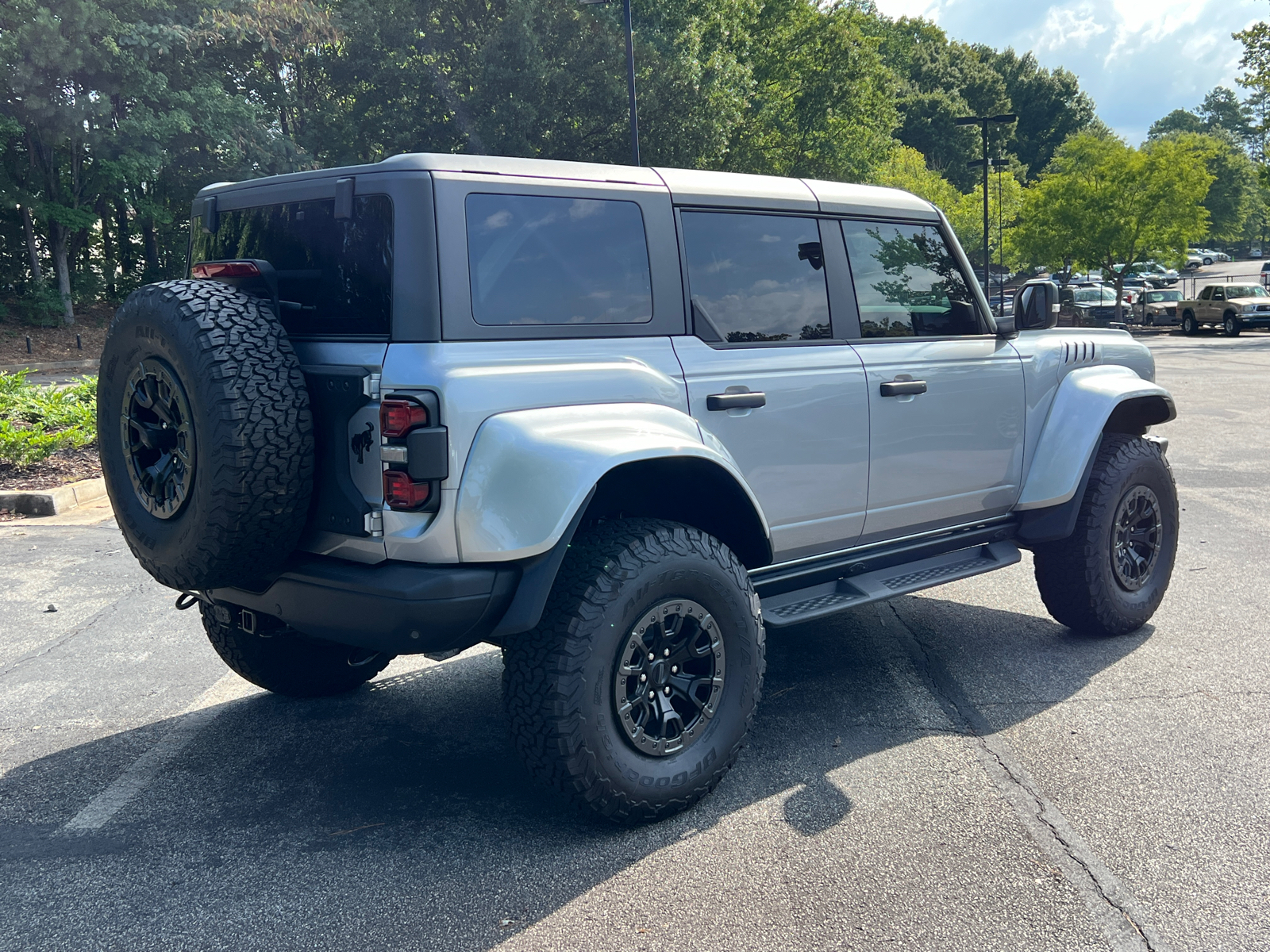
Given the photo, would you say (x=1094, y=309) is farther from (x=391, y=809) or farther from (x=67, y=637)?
(x=391, y=809)

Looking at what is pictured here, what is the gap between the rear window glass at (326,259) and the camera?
328 centimetres

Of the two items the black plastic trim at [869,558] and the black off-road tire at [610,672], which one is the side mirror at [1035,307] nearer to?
the black plastic trim at [869,558]

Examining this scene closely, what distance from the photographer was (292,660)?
459 cm

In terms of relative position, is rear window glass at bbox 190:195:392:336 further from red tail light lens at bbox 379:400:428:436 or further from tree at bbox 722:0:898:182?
tree at bbox 722:0:898:182

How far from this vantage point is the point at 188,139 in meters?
31.5

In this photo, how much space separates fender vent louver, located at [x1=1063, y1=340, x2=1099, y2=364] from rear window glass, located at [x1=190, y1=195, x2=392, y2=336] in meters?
3.52

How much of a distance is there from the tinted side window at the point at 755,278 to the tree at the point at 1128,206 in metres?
42.2

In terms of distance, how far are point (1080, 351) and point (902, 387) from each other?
150 cm

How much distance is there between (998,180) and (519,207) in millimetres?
52305

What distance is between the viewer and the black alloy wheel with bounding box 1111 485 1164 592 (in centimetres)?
533

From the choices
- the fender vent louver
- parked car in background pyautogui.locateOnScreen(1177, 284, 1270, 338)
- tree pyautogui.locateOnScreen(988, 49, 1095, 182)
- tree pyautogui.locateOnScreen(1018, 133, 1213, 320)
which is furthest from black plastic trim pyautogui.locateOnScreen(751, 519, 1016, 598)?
tree pyautogui.locateOnScreen(988, 49, 1095, 182)

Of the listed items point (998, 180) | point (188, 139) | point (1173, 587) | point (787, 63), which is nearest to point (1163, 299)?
point (998, 180)

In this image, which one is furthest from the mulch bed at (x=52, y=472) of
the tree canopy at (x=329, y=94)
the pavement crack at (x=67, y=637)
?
the tree canopy at (x=329, y=94)

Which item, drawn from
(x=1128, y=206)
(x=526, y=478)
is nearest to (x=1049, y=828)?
(x=526, y=478)
